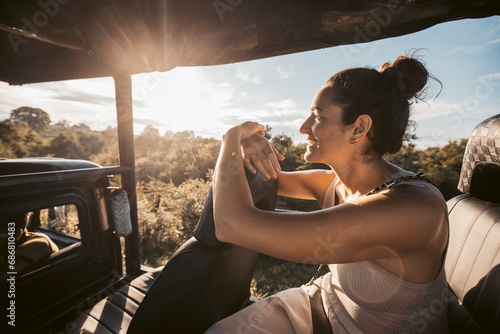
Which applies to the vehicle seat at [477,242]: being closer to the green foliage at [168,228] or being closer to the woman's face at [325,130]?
the woman's face at [325,130]

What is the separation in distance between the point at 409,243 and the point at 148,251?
6995 mm

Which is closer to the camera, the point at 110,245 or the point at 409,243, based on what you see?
the point at 409,243

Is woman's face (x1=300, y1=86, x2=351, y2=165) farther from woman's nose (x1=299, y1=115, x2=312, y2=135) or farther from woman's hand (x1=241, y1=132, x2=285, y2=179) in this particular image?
woman's hand (x1=241, y1=132, x2=285, y2=179)

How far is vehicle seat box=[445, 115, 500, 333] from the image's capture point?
1039 millimetres

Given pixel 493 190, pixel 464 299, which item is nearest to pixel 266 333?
pixel 464 299

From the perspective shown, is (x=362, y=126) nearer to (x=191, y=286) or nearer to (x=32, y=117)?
(x=191, y=286)

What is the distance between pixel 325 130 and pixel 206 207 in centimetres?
88

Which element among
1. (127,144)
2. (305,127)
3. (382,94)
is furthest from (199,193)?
(382,94)

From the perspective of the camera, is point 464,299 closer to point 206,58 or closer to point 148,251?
point 206,58

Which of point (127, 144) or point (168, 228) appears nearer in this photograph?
point (127, 144)

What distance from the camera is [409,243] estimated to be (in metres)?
0.96

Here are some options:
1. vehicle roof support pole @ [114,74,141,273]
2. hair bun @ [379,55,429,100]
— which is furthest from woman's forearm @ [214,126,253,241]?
vehicle roof support pole @ [114,74,141,273]

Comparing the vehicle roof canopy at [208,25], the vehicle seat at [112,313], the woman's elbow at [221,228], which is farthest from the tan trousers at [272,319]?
the vehicle roof canopy at [208,25]

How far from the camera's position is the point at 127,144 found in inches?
111
